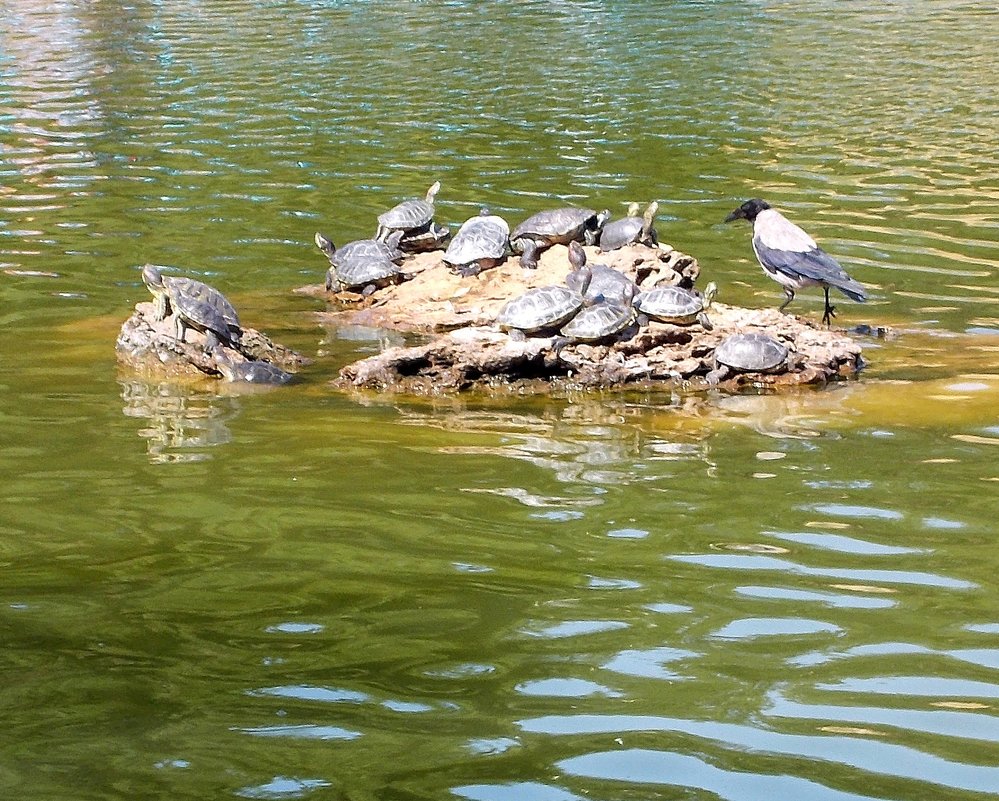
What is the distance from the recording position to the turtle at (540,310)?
9.59 meters

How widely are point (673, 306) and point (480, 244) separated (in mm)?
2292

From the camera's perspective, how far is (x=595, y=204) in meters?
16.2

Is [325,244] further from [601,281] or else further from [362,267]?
[601,281]

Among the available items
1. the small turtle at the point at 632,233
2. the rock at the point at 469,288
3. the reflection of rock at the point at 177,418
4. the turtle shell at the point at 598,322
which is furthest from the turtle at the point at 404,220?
the reflection of rock at the point at 177,418

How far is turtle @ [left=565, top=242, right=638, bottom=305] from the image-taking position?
395 inches

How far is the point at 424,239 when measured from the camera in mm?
13227

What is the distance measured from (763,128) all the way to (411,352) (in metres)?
13.3

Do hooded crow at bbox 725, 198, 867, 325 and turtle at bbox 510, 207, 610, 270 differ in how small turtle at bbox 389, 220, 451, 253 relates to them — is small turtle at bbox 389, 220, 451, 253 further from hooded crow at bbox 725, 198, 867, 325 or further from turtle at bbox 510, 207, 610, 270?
hooded crow at bbox 725, 198, 867, 325

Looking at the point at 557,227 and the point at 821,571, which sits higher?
the point at 557,227

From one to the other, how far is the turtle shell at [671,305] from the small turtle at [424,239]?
3748 millimetres

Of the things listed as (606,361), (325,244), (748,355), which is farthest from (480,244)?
(748,355)

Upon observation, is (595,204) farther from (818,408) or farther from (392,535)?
(392,535)

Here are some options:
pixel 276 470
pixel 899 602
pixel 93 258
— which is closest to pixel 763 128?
pixel 93 258

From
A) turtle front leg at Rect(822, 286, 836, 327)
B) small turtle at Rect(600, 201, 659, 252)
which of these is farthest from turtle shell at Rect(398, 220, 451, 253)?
turtle front leg at Rect(822, 286, 836, 327)
